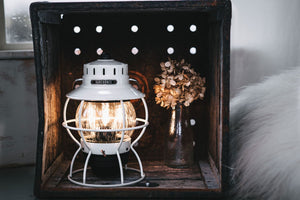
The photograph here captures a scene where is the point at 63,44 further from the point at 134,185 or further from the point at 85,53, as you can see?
the point at 134,185

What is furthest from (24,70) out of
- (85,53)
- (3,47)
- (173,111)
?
(173,111)

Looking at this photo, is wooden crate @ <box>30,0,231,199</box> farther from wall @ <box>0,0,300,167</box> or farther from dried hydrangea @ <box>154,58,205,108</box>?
wall @ <box>0,0,300,167</box>

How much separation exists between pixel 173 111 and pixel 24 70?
2.15 ft

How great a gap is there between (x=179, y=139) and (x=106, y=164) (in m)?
0.34

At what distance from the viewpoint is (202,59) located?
60.9 inches

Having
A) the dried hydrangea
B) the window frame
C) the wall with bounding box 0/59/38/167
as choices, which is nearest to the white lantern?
the dried hydrangea

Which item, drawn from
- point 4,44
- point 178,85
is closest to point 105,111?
point 178,85

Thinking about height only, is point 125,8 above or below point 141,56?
above

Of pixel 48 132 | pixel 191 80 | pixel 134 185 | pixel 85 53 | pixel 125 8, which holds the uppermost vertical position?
pixel 125 8

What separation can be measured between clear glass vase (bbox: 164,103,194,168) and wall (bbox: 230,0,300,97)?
0.36 metres

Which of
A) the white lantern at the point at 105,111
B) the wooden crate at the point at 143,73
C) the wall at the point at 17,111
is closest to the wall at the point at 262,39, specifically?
the wooden crate at the point at 143,73

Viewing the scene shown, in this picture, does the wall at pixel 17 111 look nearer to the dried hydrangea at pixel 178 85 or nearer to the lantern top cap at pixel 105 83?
the lantern top cap at pixel 105 83

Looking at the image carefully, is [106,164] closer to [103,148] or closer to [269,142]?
[103,148]

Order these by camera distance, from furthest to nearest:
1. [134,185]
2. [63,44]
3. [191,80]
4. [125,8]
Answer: [63,44] → [191,80] → [134,185] → [125,8]
